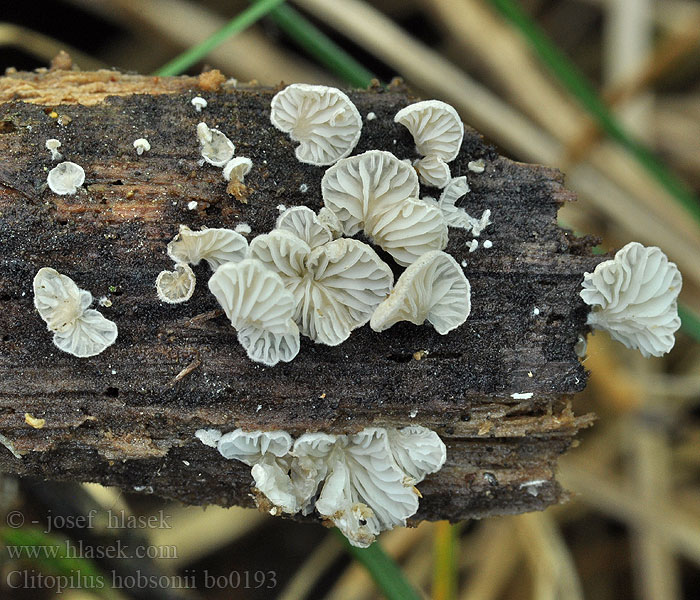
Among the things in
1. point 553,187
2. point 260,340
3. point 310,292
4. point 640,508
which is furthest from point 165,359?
point 640,508

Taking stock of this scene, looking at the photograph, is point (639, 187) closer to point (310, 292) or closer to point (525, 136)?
point (525, 136)

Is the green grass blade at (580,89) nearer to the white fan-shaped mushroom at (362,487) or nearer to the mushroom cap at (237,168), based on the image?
the mushroom cap at (237,168)

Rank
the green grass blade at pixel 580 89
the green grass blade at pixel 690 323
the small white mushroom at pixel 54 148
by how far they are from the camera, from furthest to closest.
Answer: the green grass blade at pixel 580 89 < the green grass blade at pixel 690 323 < the small white mushroom at pixel 54 148

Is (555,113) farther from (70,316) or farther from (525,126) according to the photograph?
(70,316)

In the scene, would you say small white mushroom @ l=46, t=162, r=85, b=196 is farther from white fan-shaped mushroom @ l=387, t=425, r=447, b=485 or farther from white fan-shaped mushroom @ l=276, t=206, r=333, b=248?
white fan-shaped mushroom @ l=387, t=425, r=447, b=485

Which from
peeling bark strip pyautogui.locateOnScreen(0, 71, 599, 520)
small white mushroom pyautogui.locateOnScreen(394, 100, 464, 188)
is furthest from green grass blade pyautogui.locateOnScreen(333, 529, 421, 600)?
small white mushroom pyautogui.locateOnScreen(394, 100, 464, 188)

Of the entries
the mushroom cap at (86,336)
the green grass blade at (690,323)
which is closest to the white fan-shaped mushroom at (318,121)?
the mushroom cap at (86,336)
